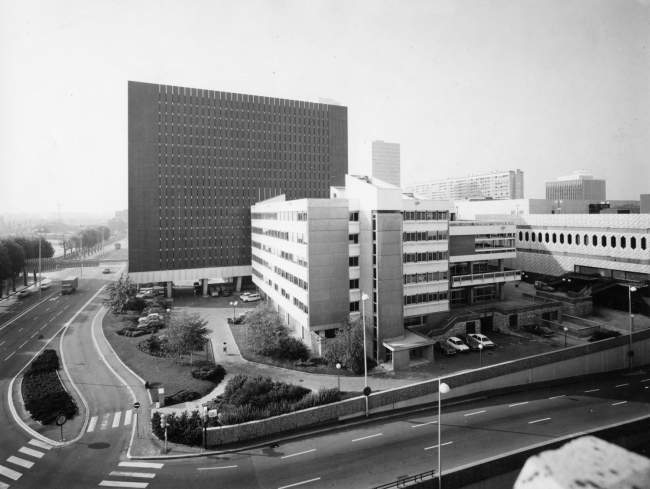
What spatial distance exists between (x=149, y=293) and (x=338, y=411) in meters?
56.9

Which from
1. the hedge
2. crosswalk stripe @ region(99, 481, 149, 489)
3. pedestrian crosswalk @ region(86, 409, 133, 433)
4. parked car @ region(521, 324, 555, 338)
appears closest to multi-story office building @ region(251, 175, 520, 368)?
parked car @ region(521, 324, 555, 338)

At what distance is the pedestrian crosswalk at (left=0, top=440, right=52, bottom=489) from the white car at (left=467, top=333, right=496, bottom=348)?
40189 millimetres

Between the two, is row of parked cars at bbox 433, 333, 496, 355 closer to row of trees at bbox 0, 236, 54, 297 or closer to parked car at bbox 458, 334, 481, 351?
parked car at bbox 458, 334, 481, 351

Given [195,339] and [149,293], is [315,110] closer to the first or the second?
[149,293]

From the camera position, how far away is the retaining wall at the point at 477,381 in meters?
28.5

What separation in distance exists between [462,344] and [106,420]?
115ft

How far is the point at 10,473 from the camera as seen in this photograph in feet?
79.2

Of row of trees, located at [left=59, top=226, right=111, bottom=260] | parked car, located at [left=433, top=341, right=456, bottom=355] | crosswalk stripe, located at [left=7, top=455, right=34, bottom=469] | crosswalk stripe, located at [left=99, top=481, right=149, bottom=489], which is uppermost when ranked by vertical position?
row of trees, located at [left=59, top=226, right=111, bottom=260]

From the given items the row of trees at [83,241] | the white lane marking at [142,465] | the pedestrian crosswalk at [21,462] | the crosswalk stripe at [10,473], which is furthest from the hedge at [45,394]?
the row of trees at [83,241]

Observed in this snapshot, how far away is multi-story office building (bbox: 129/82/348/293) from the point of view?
74.7 meters

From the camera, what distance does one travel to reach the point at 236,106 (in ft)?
268

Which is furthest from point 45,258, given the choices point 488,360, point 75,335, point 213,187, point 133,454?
point 488,360

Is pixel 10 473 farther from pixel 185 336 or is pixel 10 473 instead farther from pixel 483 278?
pixel 483 278

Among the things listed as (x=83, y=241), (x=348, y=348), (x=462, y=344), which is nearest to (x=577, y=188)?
(x=462, y=344)
